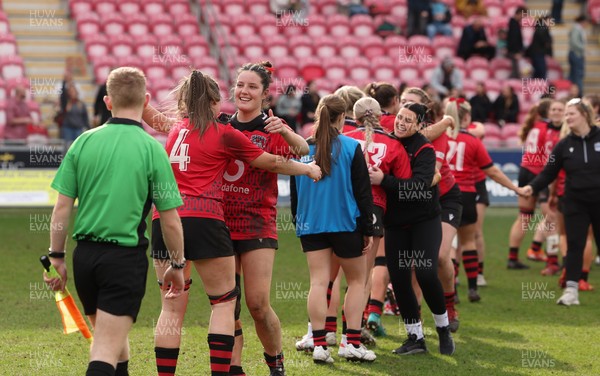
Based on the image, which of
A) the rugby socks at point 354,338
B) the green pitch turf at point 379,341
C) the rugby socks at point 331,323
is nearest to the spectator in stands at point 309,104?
the green pitch turf at point 379,341

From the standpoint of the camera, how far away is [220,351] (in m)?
6.25

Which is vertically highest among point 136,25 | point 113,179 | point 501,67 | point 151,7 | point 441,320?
point 151,7

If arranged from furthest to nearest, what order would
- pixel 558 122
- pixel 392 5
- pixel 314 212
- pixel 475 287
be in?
pixel 392 5, pixel 558 122, pixel 475 287, pixel 314 212

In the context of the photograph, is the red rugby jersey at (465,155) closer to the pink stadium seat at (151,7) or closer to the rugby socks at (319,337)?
the rugby socks at (319,337)

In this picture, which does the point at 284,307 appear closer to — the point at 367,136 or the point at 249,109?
the point at 367,136

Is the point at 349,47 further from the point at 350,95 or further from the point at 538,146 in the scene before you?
the point at 350,95

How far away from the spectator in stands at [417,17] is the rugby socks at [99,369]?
18.0 m

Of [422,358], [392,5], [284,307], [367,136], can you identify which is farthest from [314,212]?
[392,5]

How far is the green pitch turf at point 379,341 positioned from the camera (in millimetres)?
7551

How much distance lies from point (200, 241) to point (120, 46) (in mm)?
14554

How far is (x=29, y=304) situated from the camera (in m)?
9.79

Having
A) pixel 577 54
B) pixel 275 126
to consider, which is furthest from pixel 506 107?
pixel 275 126

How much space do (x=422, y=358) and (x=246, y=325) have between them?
1860mm

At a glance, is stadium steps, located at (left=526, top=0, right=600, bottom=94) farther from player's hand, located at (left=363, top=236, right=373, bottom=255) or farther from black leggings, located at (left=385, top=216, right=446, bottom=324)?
player's hand, located at (left=363, top=236, right=373, bottom=255)
